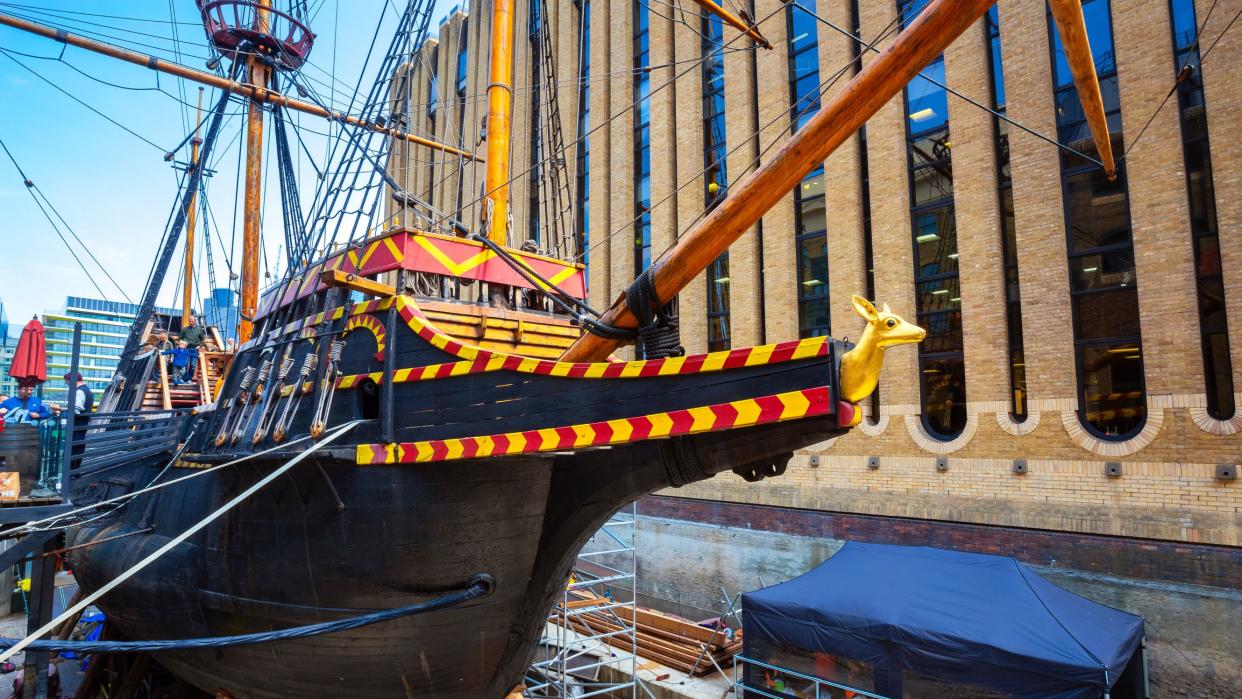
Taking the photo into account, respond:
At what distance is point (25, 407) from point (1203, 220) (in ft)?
49.6

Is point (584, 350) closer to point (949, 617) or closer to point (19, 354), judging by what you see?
point (949, 617)

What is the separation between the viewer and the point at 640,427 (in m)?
4.11

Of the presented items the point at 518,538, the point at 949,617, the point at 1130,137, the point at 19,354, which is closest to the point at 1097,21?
the point at 1130,137

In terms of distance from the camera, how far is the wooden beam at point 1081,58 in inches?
177

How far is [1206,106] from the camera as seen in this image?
9.95 m

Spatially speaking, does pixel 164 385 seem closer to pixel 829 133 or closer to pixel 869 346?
pixel 829 133

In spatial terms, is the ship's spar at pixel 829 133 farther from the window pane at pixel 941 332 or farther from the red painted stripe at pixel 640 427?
the window pane at pixel 941 332

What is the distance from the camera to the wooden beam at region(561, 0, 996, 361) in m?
4.00

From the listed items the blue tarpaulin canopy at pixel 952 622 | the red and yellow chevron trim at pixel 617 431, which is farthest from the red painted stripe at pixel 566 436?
the blue tarpaulin canopy at pixel 952 622

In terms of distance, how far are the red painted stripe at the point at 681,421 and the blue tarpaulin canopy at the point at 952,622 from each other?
5357mm

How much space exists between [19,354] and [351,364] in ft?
15.8

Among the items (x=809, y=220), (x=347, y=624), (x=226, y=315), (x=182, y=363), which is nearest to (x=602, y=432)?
(x=347, y=624)

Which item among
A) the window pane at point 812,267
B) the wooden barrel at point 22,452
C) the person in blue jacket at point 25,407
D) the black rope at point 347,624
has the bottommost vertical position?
the black rope at point 347,624

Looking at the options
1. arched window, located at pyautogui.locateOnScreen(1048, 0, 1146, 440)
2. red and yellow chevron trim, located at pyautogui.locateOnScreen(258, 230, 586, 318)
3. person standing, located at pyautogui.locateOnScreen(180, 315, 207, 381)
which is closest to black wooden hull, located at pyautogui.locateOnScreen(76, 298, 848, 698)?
red and yellow chevron trim, located at pyautogui.locateOnScreen(258, 230, 586, 318)
